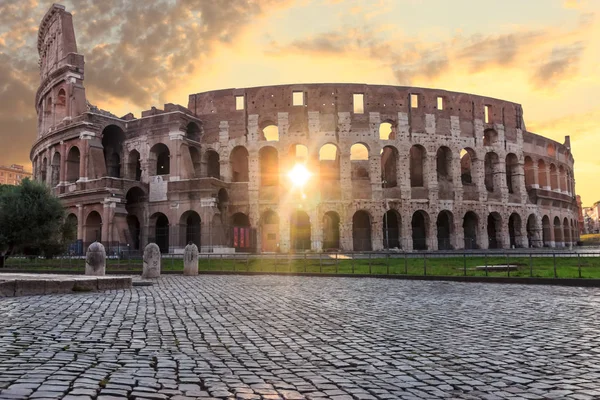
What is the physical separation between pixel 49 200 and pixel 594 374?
2674 cm

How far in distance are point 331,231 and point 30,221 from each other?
22820 mm

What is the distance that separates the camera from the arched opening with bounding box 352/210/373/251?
3553cm

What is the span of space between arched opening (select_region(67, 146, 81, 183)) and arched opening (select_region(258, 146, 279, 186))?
1488 centimetres

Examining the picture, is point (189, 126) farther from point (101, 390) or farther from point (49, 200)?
point (101, 390)

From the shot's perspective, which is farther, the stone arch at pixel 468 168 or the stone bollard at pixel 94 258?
the stone arch at pixel 468 168

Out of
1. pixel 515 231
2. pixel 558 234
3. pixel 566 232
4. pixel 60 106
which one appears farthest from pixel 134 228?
pixel 566 232

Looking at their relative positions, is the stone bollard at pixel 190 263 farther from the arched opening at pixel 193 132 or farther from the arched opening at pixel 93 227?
the arched opening at pixel 193 132

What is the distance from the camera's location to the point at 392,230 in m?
36.9

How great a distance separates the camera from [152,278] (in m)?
15.9

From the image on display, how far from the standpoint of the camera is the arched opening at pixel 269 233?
3588 centimetres

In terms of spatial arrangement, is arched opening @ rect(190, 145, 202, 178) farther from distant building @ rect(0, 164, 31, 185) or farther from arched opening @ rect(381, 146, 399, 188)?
distant building @ rect(0, 164, 31, 185)

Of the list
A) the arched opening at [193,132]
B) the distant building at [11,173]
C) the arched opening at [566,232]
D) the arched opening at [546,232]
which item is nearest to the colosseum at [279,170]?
the arched opening at [193,132]

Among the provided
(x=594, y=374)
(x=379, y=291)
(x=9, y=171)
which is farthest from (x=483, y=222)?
(x=9, y=171)

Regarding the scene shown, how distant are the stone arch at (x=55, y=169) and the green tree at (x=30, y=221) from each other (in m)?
13.7
